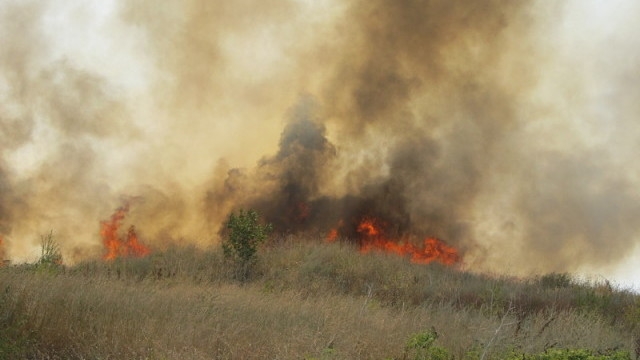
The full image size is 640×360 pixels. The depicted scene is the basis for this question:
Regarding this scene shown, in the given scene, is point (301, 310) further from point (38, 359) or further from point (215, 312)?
point (38, 359)

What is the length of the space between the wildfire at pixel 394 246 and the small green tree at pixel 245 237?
13.7ft

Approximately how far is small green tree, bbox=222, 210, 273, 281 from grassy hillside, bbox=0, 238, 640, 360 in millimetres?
282

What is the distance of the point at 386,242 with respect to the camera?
24.8 m

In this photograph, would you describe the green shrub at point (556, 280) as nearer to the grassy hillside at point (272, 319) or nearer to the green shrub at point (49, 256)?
the grassy hillside at point (272, 319)

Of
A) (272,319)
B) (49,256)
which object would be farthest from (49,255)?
(272,319)

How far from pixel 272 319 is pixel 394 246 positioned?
1380cm

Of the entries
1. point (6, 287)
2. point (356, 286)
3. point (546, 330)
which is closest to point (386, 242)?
point (356, 286)

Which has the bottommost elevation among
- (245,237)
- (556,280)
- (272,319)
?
(272,319)

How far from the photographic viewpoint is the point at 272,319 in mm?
9047

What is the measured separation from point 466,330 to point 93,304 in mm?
5744

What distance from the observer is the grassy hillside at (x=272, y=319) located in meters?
7.23

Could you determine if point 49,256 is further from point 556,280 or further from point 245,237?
point 556,280

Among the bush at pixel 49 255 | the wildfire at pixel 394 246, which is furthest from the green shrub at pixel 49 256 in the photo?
the wildfire at pixel 394 246

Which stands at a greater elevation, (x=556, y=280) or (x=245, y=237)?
(x=245, y=237)
